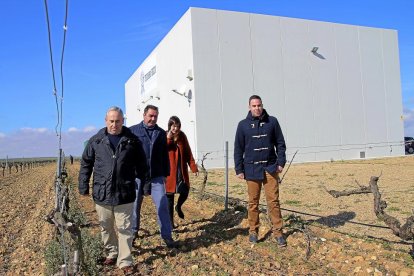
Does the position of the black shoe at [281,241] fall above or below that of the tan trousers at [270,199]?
below

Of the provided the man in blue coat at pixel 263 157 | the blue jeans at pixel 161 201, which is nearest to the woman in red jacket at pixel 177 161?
the blue jeans at pixel 161 201

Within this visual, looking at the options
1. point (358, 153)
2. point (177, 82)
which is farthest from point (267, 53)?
point (358, 153)

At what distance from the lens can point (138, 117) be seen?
1342 inches

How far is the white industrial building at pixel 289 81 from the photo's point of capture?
19.9m

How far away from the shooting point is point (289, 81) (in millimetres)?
21703

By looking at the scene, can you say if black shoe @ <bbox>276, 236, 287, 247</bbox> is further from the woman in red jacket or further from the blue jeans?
the woman in red jacket

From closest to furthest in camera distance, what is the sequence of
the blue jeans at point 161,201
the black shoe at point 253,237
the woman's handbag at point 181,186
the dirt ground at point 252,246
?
the dirt ground at point 252,246
the blue jeans at point 161,201
the black shoe at point 253,237
the woman's handbag at point 181,186

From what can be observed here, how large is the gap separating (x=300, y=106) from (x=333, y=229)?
17.0 metres

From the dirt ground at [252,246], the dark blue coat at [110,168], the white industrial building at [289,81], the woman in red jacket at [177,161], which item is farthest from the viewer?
the white industrial building at [289,81]

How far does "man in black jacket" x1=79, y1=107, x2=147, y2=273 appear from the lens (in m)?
3.93

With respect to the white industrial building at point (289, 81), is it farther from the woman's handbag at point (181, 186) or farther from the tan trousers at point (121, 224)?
the tan trousers at point (121, 224)

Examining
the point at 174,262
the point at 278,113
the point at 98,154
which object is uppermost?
the point at 278,113

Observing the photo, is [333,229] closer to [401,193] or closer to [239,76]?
[401,193]

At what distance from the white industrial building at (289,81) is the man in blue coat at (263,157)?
1458cm
